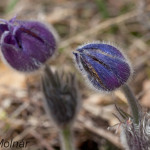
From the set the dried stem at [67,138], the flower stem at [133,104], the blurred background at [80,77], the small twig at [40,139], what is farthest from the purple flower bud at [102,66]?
the small twig at [40,139]

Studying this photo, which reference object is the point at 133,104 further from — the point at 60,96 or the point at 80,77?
the point at 80,77

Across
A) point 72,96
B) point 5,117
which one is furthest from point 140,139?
point 5,117

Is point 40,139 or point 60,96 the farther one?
point 40,139

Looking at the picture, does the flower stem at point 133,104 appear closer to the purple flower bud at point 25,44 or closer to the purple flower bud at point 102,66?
the purple flower bud at point 102,66

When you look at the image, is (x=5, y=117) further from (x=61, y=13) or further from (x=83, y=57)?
(x=61, y=13)

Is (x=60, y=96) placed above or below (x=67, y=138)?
above

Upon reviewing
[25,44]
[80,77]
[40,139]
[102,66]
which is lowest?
[102,66]

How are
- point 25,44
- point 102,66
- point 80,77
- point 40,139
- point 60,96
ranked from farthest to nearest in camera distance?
point 80,77 → point 40,139 → point 60,96 → point 25,44 → point 102,66

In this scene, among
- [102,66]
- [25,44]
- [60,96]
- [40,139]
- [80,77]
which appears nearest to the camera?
[102,66]

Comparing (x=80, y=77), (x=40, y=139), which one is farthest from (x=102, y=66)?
(x=80, y=77)
